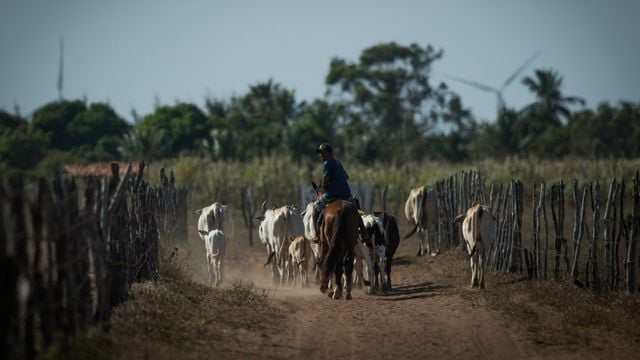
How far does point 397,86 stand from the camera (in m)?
71.6

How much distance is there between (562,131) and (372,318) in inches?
1935

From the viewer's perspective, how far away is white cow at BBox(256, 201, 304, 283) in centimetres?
1914

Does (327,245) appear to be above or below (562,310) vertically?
above

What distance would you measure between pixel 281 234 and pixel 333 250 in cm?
369

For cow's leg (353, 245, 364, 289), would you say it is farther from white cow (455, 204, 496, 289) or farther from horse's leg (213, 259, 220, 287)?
horse's leg (213, 259, 220, 287)

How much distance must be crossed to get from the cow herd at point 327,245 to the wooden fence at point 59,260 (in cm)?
388

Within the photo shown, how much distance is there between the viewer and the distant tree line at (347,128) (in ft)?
186


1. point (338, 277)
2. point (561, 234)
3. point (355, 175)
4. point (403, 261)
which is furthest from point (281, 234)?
point (355, 175)

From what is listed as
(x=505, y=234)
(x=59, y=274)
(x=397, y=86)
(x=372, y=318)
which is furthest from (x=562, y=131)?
(x=59, y=274)

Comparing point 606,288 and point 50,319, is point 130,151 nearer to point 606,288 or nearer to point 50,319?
point 606,288

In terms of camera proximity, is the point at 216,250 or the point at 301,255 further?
the point at 301,255

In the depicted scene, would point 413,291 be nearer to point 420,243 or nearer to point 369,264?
point 369,264

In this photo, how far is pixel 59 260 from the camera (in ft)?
32.1

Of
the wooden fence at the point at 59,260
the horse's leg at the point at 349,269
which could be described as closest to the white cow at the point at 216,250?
the horse's leg at the point at 349,269
